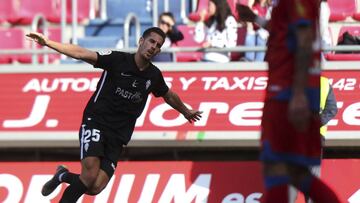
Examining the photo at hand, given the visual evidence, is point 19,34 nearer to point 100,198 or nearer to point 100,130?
point 100,198

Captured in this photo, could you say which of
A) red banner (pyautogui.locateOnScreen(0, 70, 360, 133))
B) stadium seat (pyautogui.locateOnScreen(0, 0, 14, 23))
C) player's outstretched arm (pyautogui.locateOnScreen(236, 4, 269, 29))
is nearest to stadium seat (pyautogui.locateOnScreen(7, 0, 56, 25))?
stadium seat (pyautogui.locateOnScreen(0, 0, 14, 23))

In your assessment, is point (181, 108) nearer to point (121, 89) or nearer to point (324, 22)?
point (121, 89)

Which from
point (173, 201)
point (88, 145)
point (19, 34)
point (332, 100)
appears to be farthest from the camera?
point (19, 34)

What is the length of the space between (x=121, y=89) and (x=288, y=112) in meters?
3.26

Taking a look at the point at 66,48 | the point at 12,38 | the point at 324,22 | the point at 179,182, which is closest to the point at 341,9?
the point at 324,22

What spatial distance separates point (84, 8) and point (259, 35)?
331 cm

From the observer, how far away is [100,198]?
10.6 meters

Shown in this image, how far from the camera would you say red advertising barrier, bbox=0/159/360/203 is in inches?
415

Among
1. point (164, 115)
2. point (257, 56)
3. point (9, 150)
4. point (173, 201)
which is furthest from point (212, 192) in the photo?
point (9, 150)

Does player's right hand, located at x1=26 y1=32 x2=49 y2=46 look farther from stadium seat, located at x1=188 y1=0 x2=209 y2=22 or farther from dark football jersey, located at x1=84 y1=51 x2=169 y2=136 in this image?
stadium seat, located at x1=188 y1=0 x2=209 y2=22

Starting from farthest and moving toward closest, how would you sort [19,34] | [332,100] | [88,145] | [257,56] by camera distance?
[19,34]
[257,56]
[332,100]
[88,145]

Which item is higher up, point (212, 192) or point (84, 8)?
point (84, 8)

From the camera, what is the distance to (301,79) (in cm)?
559

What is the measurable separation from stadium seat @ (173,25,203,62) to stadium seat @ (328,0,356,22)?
1.82 metres
